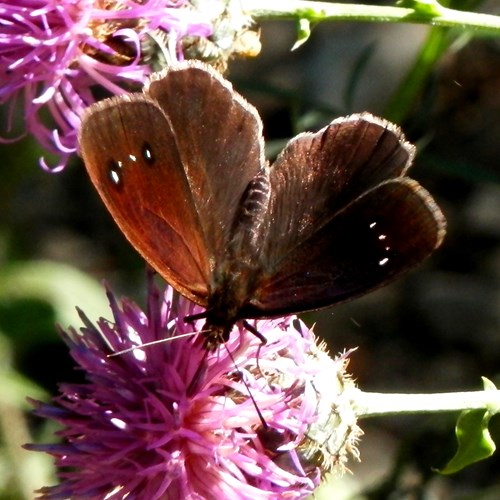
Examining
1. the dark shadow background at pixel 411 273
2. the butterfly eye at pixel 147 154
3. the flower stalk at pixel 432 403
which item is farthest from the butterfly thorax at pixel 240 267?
the dark shadow background at pixel 411 273

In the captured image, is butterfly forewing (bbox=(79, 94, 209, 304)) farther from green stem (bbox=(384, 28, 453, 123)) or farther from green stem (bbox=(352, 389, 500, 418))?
green stem (bbox=(384, 28, 453, 123))

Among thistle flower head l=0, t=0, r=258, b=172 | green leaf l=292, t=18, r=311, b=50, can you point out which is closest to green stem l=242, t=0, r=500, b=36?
green leaf l=292, t=18, r=311, b=50

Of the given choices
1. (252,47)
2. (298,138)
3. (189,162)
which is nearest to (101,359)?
(189,162)

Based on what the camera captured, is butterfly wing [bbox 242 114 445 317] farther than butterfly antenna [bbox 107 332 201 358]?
No

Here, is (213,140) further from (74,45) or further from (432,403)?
(432,403)

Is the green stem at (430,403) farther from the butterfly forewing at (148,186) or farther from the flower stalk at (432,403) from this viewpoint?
the butterfly forewing at (148,186)

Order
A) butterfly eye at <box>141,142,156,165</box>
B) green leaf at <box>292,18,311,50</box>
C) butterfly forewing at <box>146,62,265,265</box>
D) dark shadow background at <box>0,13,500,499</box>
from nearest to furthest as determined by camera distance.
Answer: butterfly eye at <box>141,142,156,165</box> → butterfly forewing at <box>146,62,265,265</box> → green leaf at <box>292,18,311,50</box> → dark shadow background at <box>0,13,500,499</box>

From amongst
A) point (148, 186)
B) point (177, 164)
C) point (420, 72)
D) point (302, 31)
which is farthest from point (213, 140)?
point (420, 72)
